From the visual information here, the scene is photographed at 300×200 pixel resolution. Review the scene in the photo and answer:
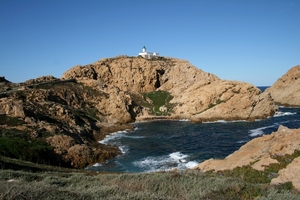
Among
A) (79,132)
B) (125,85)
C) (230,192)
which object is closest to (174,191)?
(230,192)

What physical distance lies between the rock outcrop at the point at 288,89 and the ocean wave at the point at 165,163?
233ft

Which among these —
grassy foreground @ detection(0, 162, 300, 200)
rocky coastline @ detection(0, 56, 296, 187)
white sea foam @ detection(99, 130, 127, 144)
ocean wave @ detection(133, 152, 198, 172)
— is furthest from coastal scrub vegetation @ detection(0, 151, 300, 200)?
white sea foam @ detection(99, 130, 127, 144)

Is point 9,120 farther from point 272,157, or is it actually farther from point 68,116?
point 272,157

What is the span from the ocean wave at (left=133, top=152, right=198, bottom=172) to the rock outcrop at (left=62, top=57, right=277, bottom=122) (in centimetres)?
2833

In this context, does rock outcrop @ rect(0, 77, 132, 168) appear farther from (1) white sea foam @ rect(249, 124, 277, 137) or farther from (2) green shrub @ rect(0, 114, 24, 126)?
(1) white sea foam @ rect(249, 124, 277, 137)

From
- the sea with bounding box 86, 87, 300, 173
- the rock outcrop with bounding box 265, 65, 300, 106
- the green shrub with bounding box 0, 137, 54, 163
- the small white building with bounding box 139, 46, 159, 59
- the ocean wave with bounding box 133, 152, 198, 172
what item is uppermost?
the small white building with bounding box 139, 46, 159, 59

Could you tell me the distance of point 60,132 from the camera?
120 ft

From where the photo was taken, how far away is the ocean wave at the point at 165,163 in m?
28.9

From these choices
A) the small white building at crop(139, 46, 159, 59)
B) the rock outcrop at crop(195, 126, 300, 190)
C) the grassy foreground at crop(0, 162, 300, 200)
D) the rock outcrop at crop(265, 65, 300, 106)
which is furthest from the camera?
the small white building at crop(139, 46, 159, 59)

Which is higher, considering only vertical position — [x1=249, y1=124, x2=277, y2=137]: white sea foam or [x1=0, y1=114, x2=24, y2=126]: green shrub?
[x1=0, y1=114, x2=24, y2=126]: green shrub

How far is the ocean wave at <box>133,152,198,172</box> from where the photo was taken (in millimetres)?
28947

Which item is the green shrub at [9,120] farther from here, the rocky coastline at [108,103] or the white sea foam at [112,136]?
the white sea foam at [112,136]

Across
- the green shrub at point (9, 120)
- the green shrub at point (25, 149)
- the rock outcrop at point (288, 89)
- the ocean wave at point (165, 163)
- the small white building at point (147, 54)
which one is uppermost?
the small white building at point (147, 54)

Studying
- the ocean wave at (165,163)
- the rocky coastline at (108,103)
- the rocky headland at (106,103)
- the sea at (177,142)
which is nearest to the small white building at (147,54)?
the rocky headland at (106,103)
